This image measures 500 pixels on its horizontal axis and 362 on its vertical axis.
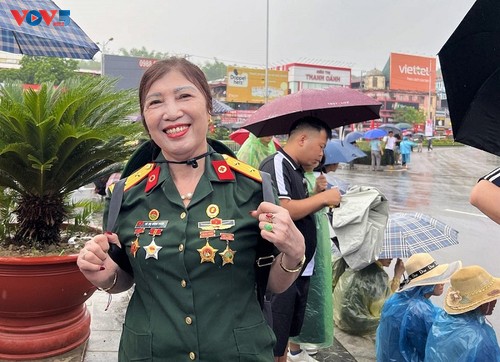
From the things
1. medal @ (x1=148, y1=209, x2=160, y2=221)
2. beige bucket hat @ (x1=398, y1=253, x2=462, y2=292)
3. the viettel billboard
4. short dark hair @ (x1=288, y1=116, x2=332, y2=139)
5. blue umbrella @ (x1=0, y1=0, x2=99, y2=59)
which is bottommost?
beige bucket hat @ (x1=398, y1=253, x2=462, y2=292)

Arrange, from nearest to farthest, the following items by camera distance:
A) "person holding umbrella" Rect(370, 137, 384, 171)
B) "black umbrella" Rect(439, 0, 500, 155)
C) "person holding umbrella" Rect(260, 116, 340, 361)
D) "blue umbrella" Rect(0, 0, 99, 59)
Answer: "black umbrella" Rect(439, 0, 500, 155)
"person holding umbrella" Rect(260, 116, 340, 361)
"blue umbrella" Rect(0, 0, 99, 59)
"person holding umbrella" Rect(370, 137, 384, 171)

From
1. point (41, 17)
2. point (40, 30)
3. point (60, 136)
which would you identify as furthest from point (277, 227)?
point (41, 17)

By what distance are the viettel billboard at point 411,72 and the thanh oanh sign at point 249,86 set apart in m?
15.5

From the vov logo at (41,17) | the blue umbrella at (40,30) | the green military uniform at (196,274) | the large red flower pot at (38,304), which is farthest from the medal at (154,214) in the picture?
the vov logo at (41,17)

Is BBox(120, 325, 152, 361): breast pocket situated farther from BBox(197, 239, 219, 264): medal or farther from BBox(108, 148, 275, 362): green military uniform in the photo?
BBox(197, 239, 219, 264): medal

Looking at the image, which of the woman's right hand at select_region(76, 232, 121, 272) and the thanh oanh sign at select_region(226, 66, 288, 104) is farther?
the thanh oanh sign at select_region(226, 66, 288, 104)

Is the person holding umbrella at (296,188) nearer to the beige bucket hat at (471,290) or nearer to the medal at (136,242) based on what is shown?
the beige bucket hat at (471,290)

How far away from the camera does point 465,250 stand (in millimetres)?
7238

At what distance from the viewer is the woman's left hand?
138 centimetres

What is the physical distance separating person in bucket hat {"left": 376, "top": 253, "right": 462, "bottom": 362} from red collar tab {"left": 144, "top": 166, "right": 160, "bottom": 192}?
2104 mm

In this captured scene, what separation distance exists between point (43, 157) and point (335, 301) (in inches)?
104

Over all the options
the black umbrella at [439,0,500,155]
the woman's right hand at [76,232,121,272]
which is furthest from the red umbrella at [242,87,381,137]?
the woman's right hand at [76,232,121,272]

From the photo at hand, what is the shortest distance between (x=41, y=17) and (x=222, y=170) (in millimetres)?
4175

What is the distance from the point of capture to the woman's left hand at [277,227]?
138 centimetres
